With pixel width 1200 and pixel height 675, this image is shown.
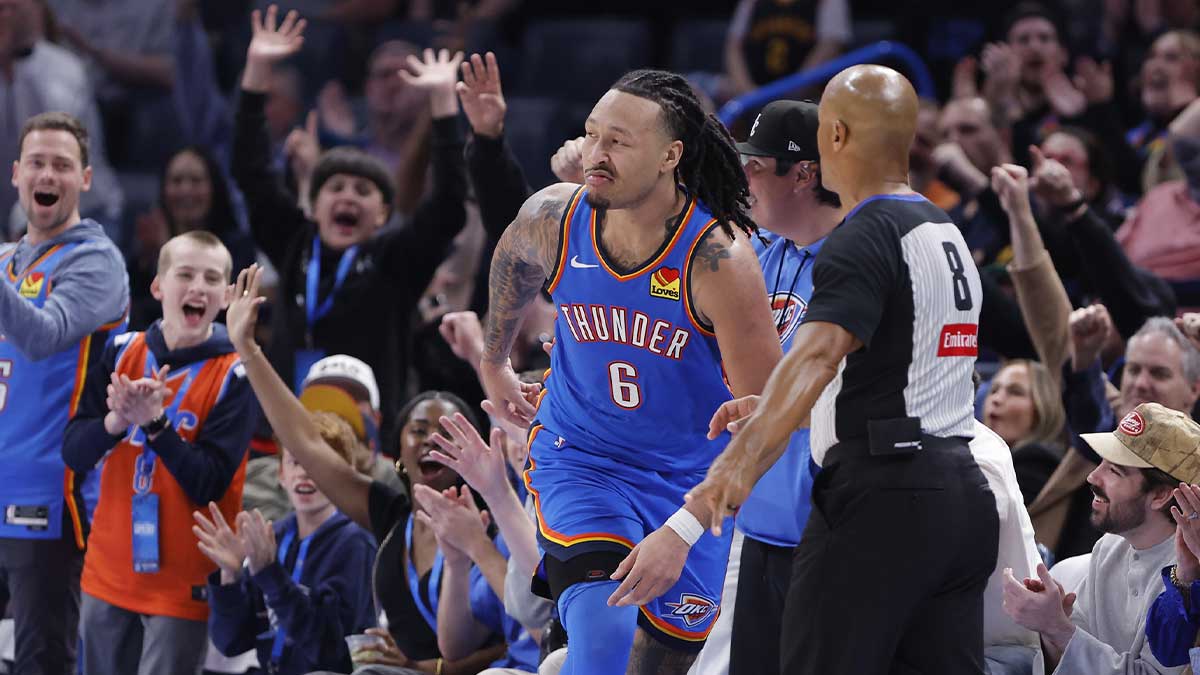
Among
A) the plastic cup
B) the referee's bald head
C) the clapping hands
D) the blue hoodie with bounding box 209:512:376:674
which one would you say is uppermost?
the referee's bald head

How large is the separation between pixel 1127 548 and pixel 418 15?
7.13m

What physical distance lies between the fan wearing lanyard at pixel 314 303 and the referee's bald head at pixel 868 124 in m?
3.89

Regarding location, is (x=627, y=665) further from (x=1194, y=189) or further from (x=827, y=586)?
(x=1194, y=189)

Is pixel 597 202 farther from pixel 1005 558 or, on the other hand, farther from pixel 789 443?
pixel 1005 558

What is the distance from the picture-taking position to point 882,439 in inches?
136

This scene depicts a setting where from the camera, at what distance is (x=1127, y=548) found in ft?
15.4

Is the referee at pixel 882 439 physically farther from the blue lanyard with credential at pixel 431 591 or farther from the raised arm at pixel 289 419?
the raised arm at pixel 289 419

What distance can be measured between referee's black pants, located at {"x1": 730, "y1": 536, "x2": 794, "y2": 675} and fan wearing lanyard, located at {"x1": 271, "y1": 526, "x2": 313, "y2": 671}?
1965 millimetres

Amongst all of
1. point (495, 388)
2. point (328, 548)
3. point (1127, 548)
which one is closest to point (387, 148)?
point (328, 548)

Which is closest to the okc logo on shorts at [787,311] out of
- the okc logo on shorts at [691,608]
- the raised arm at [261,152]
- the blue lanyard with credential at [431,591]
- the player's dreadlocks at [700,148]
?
the player's dreadlocks at [700,148]

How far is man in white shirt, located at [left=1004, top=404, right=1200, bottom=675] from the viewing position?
14.8ft

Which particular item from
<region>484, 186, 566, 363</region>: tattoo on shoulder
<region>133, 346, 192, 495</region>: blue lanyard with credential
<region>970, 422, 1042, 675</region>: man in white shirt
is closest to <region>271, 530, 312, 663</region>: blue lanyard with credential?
<region>133, 346, 192, 495</region>: blue lanyard with credential

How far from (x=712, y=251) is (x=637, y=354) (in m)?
0.31

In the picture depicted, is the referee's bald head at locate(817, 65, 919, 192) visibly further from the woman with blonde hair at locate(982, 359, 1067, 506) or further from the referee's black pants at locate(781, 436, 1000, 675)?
the woman with blonde hair at locate(982, 359, 1067, 506)
